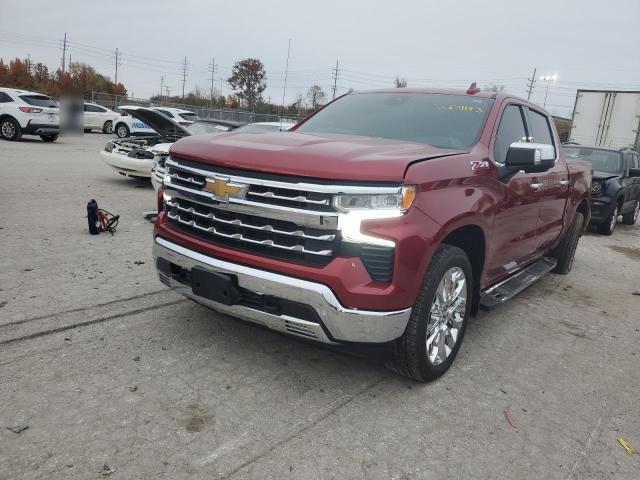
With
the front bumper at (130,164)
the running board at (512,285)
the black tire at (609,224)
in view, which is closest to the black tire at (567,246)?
the running board at (512,285)

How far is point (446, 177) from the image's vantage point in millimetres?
3033

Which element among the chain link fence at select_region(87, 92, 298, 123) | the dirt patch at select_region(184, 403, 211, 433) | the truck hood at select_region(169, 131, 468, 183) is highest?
the chain link fence at select_region(87, 92, 298, 123)

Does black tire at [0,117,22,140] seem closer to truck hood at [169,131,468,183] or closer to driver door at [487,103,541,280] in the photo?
truck hood at [169,131,468,183]

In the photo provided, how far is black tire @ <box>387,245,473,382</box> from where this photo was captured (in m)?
2.95

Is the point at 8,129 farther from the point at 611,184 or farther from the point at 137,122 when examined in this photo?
the point at 611,184

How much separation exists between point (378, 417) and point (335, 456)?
46cm

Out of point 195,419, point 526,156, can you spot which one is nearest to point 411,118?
point 526,156

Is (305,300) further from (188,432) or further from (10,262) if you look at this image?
(10,262)

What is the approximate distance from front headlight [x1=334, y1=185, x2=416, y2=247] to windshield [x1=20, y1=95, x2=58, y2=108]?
17360 millimetres

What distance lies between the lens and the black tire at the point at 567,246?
6.14 m

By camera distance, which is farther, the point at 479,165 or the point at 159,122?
the point at 159,122

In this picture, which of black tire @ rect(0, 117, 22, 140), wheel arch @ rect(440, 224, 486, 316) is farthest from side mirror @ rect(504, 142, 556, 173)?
black tire @ rect(0, 117, 22, 140)

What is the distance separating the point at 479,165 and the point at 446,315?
1014 mm

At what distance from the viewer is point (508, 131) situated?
411 centimetres
